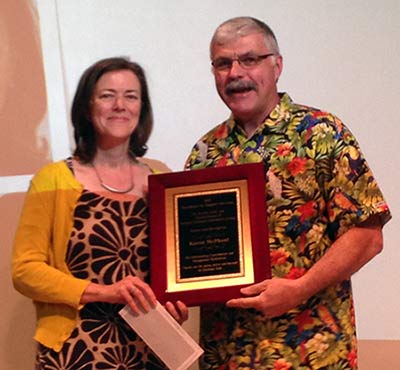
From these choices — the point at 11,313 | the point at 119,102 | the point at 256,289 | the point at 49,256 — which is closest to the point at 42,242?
the point at 49,256

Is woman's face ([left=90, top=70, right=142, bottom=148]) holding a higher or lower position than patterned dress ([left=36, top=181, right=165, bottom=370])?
higher

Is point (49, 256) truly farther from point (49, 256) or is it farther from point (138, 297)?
point (138, 297)

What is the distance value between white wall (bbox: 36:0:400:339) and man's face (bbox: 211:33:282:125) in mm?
401

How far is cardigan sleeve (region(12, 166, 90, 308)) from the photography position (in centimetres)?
182

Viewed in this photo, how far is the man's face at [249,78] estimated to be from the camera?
1.88 meters

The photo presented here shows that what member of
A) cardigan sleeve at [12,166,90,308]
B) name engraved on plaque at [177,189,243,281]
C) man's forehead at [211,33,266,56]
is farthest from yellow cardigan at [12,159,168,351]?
man's forehead at [211,33,266,56]

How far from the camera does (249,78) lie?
6.15ft

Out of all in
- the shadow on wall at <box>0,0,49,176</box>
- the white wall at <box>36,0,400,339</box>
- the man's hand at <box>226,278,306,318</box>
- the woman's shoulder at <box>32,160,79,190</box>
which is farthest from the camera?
the shadow on wall at <box>0,0,49,176</box>

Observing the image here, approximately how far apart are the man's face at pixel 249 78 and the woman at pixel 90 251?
0.23m

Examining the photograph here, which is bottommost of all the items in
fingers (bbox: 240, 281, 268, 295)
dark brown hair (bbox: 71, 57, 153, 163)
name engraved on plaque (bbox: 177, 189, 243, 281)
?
fingers (bbox: 240, 281, 268, 295)

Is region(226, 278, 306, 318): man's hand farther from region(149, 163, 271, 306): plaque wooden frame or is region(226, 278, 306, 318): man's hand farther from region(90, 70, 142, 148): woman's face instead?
region(90, 70, 142, 148): woman's face

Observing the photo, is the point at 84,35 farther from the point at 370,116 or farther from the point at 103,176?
the point at 370,116

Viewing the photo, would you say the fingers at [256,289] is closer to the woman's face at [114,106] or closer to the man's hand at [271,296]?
the man's hand at [271,296]

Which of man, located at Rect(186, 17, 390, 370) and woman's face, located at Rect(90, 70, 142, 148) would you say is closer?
man, located at Rect(186, 17, 390, 370)
